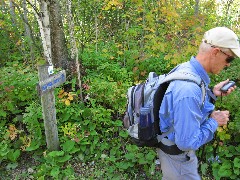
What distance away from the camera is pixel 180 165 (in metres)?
2.53

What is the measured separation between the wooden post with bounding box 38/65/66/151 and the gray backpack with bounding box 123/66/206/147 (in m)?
1.54

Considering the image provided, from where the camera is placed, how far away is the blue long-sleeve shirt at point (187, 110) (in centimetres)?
196

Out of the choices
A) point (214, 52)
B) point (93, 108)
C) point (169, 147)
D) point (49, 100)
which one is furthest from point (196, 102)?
point (93, 108)

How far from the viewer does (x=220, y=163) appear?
4016 millimetres

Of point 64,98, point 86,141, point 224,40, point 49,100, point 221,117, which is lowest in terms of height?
point 86,141

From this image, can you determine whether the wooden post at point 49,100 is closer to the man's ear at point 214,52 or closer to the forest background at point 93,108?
the forest background at point 93,108

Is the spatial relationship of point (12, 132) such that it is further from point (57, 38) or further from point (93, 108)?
point (57, 38)

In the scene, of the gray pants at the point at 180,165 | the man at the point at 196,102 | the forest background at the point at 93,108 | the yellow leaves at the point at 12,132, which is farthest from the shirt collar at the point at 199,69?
the yellow leaves at the point at 12,132

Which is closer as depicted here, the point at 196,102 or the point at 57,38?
the point at 196,102

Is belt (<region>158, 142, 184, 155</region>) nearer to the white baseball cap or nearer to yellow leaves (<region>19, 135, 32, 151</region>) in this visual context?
the white baseball cap

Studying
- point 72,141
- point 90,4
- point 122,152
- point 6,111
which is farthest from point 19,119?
point 90,4

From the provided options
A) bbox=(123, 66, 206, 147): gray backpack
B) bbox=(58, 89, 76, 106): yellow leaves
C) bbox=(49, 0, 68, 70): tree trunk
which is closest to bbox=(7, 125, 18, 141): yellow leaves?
bbox=(58, 89, 76, 106): yellow leaves

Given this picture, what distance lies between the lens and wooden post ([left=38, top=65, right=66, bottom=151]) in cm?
350

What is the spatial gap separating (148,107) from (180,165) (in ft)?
2.42
